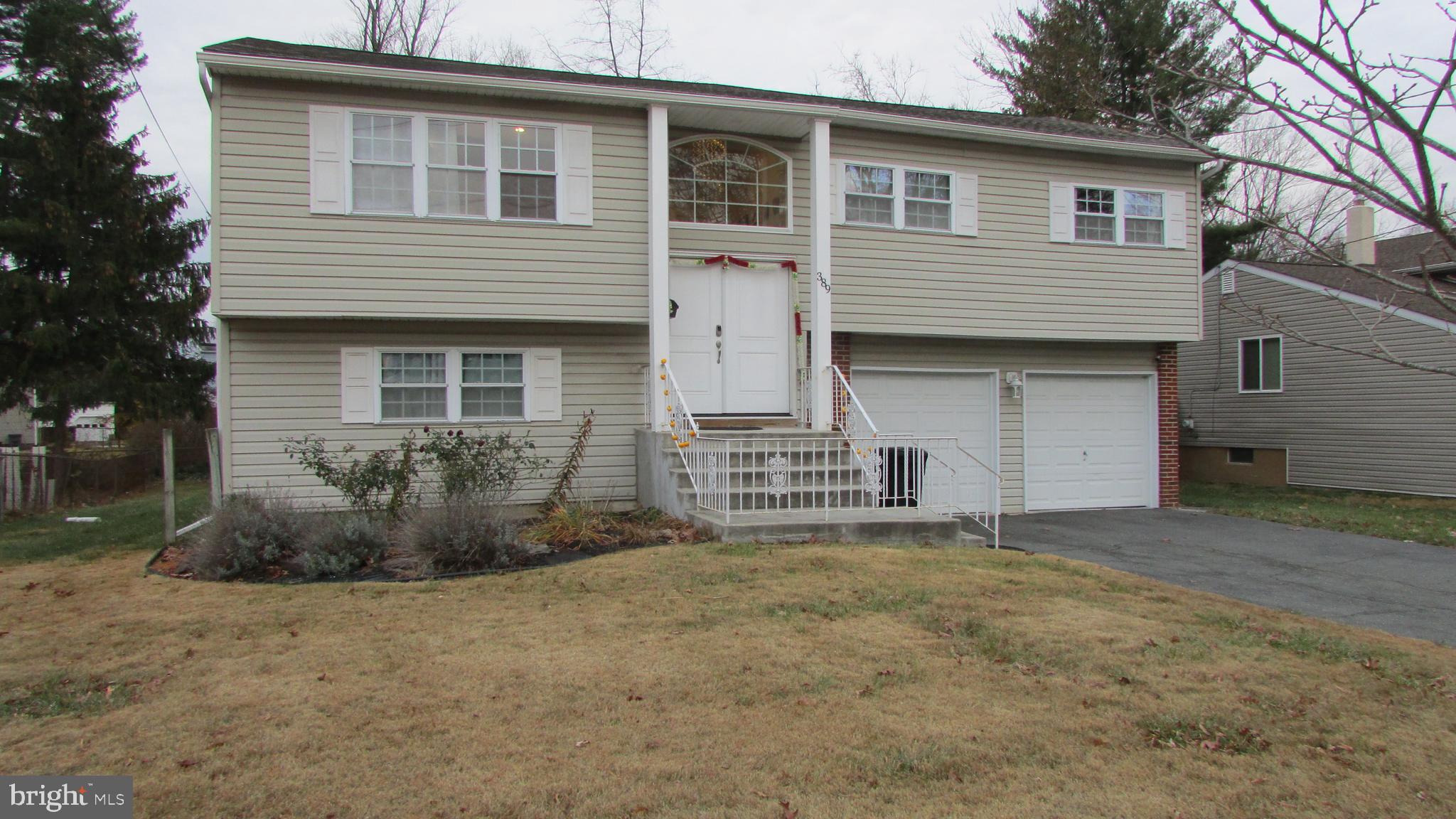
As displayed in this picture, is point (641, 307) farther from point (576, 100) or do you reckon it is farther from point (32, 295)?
point (32, 295)

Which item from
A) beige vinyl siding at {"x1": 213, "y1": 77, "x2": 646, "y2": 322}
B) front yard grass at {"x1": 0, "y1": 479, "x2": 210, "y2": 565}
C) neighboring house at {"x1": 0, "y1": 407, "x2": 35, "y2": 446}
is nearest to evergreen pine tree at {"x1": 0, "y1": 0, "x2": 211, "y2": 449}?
front yard grass at {"x1": 0, "y1": 479, "x2": 210, "y2": 565}

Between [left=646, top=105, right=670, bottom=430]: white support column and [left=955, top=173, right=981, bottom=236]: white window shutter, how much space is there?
14.8ft

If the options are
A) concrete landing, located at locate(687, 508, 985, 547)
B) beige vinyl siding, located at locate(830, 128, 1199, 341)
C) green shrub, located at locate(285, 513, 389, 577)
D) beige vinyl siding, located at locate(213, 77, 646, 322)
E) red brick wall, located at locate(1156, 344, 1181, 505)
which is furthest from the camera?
red brick wall, located at locate(1156, 344, 1181, 505)

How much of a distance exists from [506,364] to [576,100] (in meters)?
3.36

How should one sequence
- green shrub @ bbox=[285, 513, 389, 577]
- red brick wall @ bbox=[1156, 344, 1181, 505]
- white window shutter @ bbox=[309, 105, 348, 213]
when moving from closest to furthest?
green shrub @ bbox=[285, 513, 389, 577], white window shutter @ bbox=[309, 105, 348, 213], red brick wall @ bbox=[1156, 344, 1181, 505]

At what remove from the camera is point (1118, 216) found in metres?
14.3

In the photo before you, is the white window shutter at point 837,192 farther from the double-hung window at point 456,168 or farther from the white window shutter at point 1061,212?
the double-hung window at point 456,168

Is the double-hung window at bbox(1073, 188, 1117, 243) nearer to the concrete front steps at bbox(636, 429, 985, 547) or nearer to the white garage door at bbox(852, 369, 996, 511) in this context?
the white garage door at bbox(852, 369, 996, 511)

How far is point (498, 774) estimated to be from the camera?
402 cm

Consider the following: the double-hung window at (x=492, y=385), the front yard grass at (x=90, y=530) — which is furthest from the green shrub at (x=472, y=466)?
the front yard grass at (x=90, y=530)

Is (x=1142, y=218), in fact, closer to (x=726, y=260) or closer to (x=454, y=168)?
(x=726, y=260)

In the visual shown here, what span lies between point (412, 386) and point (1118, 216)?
10.6 metres

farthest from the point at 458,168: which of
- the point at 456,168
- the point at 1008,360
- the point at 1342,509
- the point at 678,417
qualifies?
the point at 1342,509

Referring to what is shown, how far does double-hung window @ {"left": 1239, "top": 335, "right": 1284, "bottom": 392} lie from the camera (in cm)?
1900
